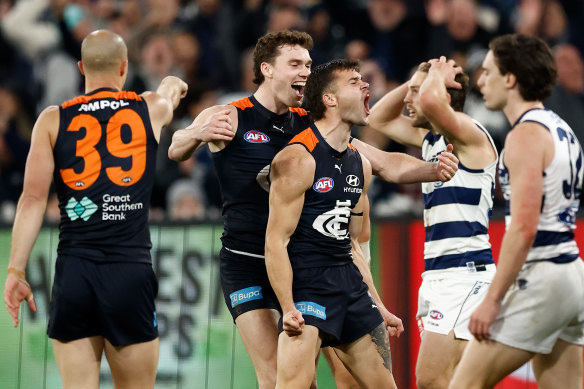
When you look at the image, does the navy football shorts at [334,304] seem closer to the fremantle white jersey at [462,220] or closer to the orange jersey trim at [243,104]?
the fremantle white jersey at [462,220]

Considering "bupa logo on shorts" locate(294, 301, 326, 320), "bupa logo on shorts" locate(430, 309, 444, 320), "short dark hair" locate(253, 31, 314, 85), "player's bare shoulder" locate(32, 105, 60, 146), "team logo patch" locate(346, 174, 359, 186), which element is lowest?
"bupa logo on shorts" locate(430, 309, 444, 320)

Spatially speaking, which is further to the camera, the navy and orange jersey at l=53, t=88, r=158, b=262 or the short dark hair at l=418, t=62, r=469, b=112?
the short dark hair at l=418, t=62, r=469, b=112

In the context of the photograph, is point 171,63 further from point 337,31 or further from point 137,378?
point 137,378

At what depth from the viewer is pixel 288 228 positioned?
565cm

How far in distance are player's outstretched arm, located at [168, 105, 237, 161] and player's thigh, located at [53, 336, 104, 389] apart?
130 centimetres

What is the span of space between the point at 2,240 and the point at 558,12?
20.5ft

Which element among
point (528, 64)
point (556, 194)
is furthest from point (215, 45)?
point (556, 194)

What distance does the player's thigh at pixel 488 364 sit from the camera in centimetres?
486

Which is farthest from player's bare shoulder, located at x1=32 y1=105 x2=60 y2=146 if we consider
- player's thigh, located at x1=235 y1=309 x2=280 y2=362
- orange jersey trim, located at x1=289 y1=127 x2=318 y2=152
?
player's thigh, located at x1=235 y1=309 x2=280 y2=362

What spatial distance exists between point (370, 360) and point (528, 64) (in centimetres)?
198

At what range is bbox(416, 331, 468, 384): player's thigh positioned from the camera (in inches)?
245

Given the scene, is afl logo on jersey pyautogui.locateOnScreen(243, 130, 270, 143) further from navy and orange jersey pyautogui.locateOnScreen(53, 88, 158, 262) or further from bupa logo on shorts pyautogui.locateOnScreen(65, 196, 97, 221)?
bupa logo on shorts pyautogui.locateOnScreen(65, 196, 97, 221)

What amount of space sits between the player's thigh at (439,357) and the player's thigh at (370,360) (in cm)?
53

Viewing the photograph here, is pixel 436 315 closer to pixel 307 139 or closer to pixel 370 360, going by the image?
pixel 370 360
